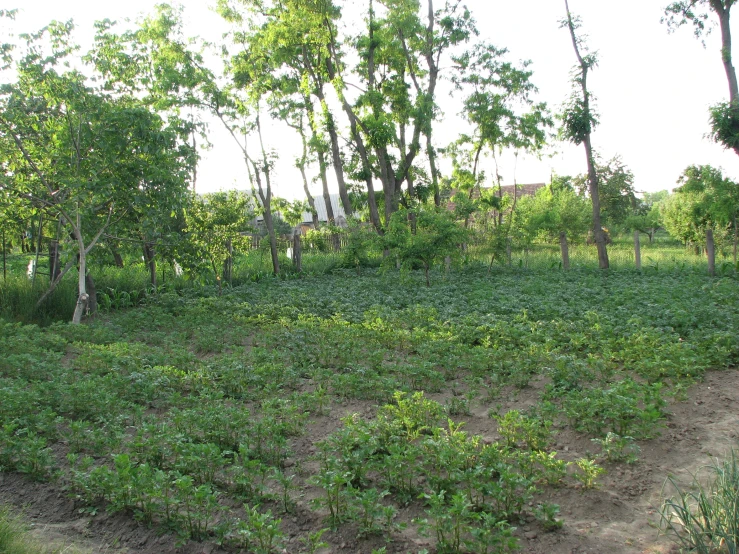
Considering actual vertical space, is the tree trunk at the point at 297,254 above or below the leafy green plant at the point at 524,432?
above

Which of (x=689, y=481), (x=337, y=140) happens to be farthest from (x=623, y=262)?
(x=689, y=481)

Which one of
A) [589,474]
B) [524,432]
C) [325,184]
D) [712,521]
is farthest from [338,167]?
[712,521]

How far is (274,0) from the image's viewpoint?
1972 centimetres

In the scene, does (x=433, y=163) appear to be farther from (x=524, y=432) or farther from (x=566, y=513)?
(x=566, y=513)

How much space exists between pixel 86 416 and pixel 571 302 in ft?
25.6

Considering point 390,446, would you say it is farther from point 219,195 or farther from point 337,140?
point 337,140

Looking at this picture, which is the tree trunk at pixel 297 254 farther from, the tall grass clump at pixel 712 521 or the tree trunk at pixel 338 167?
the tall grass clump at pixel 712 521

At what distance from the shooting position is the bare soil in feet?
10.6

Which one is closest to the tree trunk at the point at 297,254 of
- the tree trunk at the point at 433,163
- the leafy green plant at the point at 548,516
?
the tree trunk at the point at 433,163

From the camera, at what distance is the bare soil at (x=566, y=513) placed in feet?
10.6

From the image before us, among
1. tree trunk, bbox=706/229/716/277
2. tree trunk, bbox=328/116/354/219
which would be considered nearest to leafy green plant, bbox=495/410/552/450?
tree trunk, bbox=706/229/716/277

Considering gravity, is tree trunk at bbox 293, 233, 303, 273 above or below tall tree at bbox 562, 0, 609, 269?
below

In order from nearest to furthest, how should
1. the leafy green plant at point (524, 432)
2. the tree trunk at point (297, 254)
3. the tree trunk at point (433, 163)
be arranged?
the leafy green plant at point (524, 432)
the tree trunk at point (297, 254)
the tree trunk at point (433, 163)

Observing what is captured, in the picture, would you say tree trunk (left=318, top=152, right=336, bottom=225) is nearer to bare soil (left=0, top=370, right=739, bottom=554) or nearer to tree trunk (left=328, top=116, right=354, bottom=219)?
tree trunk (left=328, top=116, right=354, bottom=219)
